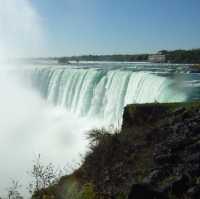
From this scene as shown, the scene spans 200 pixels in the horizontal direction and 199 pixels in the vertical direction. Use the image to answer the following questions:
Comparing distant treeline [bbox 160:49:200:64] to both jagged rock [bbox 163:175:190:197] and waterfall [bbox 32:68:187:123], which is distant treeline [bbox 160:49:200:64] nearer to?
waterfall [bbox 32:68:187:123]

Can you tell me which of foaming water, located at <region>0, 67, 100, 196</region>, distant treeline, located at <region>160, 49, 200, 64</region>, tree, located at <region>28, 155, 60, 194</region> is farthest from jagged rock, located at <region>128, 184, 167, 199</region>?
distant treeline, located at <region>160, 49, 200, 64</region>

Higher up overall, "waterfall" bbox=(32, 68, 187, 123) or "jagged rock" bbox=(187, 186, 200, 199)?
"waterfall" bbox=(32, 68, 187, 123)

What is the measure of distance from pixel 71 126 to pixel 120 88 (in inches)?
163

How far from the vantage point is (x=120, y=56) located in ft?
259

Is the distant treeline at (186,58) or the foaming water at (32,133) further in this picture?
the distant treeline at (186,58)

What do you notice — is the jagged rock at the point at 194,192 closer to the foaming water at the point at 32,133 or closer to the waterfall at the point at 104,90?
the foaming water at the point at 32,133

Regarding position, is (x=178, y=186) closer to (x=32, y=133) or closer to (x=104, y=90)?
(x=104, y=90)

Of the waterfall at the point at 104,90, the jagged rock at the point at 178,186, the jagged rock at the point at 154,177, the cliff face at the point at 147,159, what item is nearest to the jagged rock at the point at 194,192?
the cliff face at the point at 147,159

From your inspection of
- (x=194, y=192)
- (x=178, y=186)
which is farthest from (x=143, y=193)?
(x=178, y=186)

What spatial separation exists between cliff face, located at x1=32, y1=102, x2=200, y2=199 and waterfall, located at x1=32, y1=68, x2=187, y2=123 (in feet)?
19.7

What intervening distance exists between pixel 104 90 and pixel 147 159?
642 inches

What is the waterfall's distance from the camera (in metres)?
17.8

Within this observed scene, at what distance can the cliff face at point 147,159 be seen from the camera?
19.2ft

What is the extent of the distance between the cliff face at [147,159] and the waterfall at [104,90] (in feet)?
19.7
